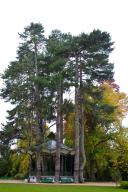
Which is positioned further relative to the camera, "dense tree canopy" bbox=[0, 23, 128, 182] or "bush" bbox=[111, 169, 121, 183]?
"bush" bbox=[111, 169, 121, 183]

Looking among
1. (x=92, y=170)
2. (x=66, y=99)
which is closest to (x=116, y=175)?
(x=92, y=170)

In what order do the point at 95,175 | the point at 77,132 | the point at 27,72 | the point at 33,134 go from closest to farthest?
the point at 77,132
the point at 27,72
the point at 33,134
the point at 95,175

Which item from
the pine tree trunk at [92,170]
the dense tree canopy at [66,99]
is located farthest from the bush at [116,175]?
the pine tree trunk at [92,170]

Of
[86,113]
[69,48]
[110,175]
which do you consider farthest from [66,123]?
[69,48]

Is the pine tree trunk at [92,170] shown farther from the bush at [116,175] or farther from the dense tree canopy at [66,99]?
the bush at [116,175]

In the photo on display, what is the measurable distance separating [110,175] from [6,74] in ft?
55.8

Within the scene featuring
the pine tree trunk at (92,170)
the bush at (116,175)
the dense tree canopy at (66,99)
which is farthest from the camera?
the pine tree trunk at (92,170)

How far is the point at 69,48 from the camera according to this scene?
4325 cm

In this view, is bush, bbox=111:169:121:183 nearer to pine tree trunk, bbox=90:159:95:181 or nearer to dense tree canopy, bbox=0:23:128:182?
dense tree canopy, bbox=0:23:128:182

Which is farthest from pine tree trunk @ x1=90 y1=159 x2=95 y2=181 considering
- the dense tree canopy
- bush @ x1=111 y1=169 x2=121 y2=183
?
bush @ x1=111 y1=169 x2=121 y2=183

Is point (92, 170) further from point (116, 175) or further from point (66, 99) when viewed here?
point (66, 99)

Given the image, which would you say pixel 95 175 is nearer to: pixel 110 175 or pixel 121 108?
pixel 110 175

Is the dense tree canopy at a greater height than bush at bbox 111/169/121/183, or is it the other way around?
the dense tree canopy

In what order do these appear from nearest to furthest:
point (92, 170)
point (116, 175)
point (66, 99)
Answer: point (66, 99) < point (116, 175) < point (92, 170)
